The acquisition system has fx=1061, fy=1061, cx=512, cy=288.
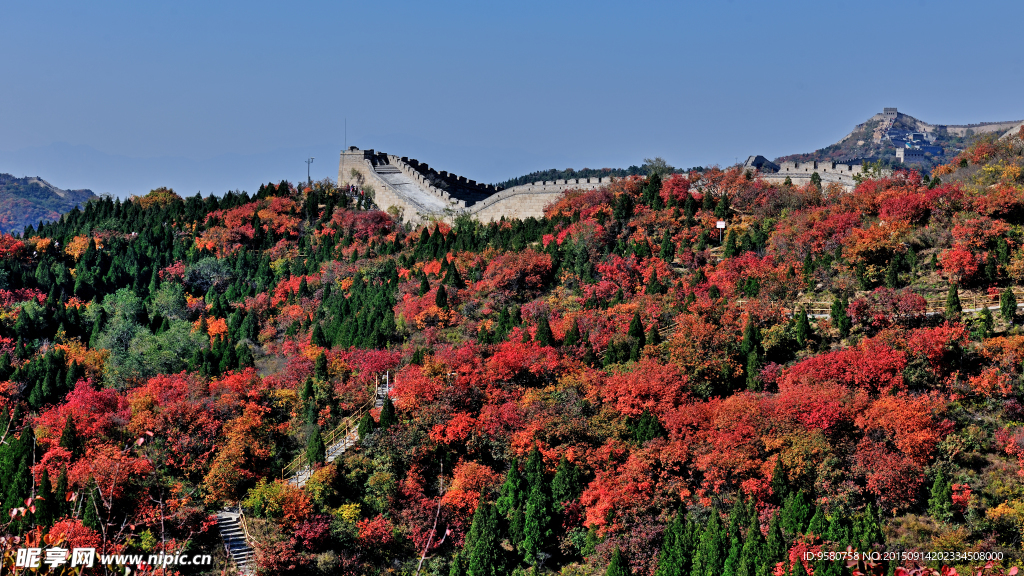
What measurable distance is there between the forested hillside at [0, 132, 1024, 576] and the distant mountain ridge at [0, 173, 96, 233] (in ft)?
411

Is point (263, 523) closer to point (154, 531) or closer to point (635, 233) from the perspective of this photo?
point (154, 531)

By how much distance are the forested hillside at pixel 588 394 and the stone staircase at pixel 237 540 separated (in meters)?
0.42

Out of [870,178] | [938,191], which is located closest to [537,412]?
[938,191]

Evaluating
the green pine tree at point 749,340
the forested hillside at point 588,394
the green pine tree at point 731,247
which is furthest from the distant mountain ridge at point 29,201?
the green pine tree at point 749,340

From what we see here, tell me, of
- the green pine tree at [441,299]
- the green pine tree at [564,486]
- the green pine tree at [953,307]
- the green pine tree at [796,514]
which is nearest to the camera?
the green pine tree at [796,514]

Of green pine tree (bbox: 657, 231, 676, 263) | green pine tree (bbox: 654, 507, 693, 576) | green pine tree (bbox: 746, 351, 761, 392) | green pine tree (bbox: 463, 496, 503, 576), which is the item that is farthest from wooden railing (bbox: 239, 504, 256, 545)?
green pine tree (bbox: 657, 231, 676, 263)

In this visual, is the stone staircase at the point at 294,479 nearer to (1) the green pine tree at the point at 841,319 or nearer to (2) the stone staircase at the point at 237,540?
(2) the stone staircase at the point at 237,540

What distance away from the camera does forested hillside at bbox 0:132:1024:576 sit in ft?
102

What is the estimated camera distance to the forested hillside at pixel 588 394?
3123 cm

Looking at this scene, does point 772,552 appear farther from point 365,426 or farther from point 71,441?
point 71,441

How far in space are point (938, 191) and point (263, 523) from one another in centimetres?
3046

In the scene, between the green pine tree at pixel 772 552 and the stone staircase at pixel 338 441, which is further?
the stone staircase at pixel 338 441

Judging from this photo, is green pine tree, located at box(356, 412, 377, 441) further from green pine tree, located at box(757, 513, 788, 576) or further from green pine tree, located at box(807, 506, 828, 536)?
green pine tree, located at box(807, 506, 828, 536)

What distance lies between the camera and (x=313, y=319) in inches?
1876
